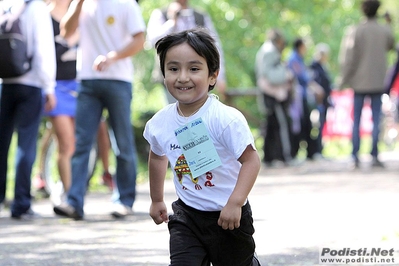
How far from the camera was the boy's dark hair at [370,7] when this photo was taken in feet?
44.6

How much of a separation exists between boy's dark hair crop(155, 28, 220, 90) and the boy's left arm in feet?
1.45

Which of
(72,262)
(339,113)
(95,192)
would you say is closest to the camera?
(72,262)

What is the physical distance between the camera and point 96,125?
Result: 8156 mm

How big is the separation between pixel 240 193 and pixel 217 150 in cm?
31

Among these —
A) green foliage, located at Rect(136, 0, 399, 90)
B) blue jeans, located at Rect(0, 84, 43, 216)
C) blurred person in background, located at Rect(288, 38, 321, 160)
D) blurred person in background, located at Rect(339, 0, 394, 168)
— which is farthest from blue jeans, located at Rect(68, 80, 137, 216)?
green foliage, located at Rect(136, 0, 399, 90)

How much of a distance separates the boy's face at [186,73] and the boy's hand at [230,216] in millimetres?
536

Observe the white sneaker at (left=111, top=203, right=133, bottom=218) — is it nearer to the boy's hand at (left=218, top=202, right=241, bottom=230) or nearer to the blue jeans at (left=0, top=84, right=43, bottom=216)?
the blue jeans at (left=0, top=84, right=43, bottom=216)

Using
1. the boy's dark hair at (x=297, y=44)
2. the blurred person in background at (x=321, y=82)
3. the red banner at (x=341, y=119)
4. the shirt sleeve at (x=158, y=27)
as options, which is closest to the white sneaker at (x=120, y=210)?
the shirt sleeve at (x=158, y=27)

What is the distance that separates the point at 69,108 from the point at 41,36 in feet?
3.81

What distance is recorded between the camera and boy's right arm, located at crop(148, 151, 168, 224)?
182 inches

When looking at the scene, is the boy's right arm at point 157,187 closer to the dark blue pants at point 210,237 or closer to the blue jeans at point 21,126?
the dark blue pants at point 210,237

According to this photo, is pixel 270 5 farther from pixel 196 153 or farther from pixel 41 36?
pixel 196 153

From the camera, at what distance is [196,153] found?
4.47m

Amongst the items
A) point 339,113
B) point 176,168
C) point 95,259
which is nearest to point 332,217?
point 95,259
